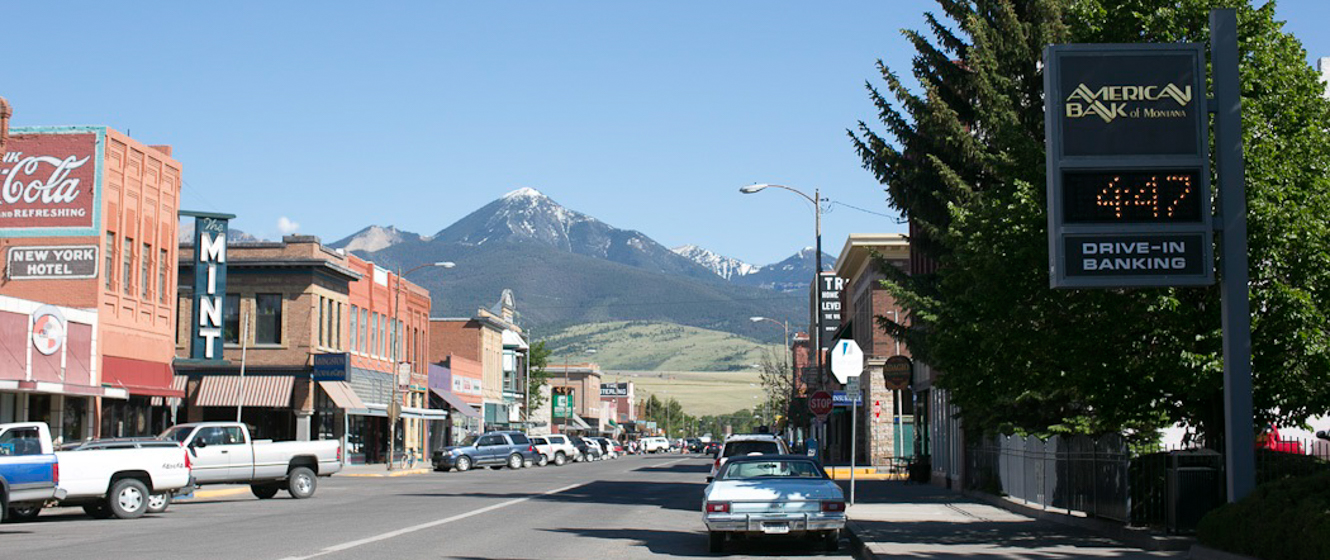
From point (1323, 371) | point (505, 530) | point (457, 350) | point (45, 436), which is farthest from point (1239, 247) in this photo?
point (457, 350)

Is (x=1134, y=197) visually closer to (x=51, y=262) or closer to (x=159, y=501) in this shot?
(x=159, y=501)

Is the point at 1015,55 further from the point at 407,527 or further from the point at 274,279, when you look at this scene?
the point at 274,279

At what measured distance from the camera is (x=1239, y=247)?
16.6 metres

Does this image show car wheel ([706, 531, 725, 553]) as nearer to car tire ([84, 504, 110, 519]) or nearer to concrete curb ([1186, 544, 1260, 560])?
concrete curb ([1186, 544, 1260, 560])

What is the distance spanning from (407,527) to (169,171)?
29.0 metres

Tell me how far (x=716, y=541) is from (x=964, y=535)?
3936 mm

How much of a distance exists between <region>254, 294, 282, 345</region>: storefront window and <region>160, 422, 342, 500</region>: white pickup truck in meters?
23.9

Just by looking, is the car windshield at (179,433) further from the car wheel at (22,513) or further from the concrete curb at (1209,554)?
the concrete curb at (1209,554)

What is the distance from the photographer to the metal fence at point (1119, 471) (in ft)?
59.1

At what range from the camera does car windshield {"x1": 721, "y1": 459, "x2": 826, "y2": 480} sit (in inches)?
790

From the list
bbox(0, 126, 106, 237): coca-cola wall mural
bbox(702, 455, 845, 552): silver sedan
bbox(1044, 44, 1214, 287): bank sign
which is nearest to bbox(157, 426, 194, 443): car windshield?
bbox(0, 126, 106, 237): coca-cola wall mural

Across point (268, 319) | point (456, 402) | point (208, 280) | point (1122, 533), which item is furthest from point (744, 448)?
point (456, 402)

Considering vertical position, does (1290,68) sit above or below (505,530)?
above

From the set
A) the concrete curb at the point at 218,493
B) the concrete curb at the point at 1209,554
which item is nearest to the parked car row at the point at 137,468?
the concrete curb at the point at 218,493
